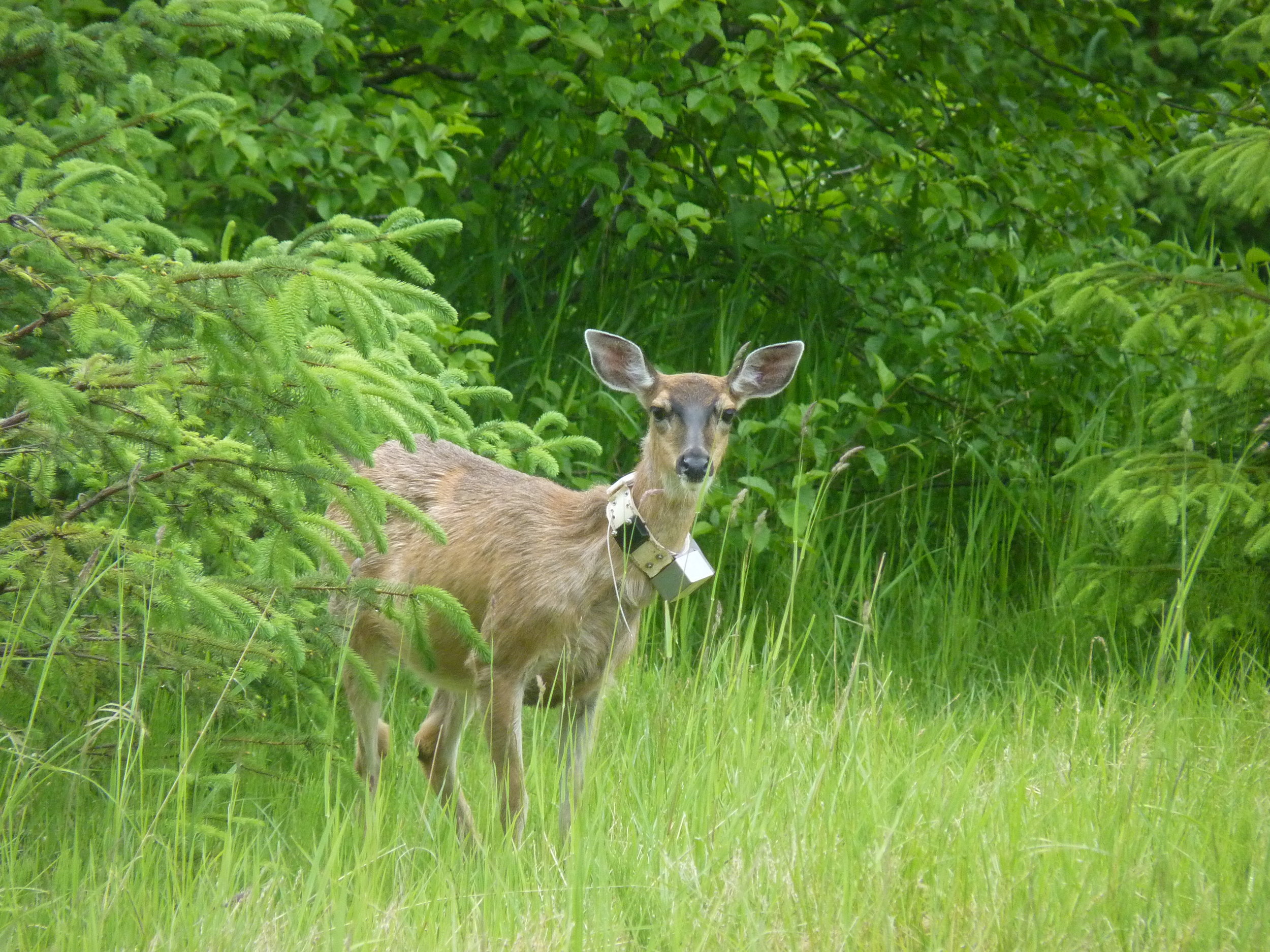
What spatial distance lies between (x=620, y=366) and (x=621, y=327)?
178 centimetres

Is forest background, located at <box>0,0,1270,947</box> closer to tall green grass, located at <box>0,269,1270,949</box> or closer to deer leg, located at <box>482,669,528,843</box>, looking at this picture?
tall green grass, located at <box>0,269,1270,949</box>

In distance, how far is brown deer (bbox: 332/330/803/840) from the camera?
494cm

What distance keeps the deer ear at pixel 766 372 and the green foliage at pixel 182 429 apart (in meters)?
1.63

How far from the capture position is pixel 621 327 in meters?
7.29

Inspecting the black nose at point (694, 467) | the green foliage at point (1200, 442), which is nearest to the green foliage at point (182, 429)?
the black nose at point (694, 467)

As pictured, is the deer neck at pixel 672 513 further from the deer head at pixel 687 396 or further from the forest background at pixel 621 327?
the forest background at pixel 621 327

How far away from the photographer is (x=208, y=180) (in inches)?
238

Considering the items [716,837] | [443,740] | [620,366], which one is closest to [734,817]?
[716,837]

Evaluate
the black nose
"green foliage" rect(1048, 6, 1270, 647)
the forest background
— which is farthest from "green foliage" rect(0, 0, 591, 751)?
"green foliage" rect(1048, 6, 1270, 647)

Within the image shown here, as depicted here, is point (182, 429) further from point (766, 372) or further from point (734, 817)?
point (766, 372)

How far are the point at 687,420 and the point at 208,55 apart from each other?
2638 millimetres

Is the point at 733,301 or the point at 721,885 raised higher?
the point at 733,301

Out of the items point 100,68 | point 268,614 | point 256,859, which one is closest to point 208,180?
point 100,68

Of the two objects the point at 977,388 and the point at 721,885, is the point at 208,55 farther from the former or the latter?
the point at 721,885
